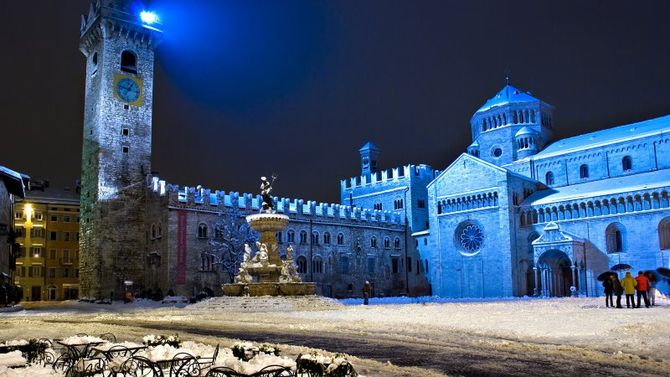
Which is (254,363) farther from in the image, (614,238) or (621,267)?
(614,238)

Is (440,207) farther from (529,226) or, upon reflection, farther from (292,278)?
(292,278)

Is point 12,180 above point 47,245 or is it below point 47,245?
above

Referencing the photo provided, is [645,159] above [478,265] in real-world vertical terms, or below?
above

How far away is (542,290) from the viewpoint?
49.8 m

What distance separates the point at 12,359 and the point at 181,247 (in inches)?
1592

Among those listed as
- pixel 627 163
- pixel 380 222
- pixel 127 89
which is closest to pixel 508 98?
pixel 627 163

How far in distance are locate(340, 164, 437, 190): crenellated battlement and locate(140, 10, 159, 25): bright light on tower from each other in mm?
31361

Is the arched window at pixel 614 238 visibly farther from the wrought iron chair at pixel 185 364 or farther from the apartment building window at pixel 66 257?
the apartment building window at pixel 66 257

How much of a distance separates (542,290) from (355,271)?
1968 cm

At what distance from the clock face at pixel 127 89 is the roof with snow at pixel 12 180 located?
48.1 ft

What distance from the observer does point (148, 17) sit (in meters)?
57.3

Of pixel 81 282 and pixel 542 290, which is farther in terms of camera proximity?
pixel 81 282

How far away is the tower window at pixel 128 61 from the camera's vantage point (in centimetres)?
5566

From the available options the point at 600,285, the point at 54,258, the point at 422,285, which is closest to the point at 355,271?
the point at 422,285
